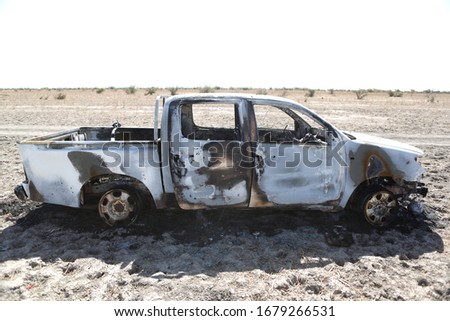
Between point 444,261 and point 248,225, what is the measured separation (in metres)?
2.44

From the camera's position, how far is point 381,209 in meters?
5.18

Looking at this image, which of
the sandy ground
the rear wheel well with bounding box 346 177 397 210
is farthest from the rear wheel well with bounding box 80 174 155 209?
the rear wheel well with bounding box 346 177 397 210

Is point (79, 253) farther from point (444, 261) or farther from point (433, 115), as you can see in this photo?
point (433, 115)

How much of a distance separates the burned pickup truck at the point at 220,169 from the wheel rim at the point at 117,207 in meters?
0.01

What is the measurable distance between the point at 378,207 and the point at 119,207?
3.59 meters

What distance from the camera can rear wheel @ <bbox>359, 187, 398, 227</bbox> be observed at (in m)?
5.10

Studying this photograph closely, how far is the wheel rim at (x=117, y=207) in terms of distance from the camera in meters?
5.11

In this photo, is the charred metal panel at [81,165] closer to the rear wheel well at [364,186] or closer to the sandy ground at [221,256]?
the sandy ground at [221,256]

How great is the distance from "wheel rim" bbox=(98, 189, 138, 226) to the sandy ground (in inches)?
6.6

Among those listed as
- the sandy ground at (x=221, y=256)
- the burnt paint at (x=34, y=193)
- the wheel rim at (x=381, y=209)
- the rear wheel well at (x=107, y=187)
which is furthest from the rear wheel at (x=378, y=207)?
the burnt paint at (x=34, y=193)

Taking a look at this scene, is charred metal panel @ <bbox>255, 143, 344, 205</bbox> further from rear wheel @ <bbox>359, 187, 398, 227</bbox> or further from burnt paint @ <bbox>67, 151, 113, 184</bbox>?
burnt paint @ <bbox>67, 151, 113, 184</bbox>

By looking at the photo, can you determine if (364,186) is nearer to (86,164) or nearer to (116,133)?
(86,164)

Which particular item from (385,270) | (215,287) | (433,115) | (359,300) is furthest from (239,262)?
(433,115)

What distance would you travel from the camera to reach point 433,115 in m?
18.9
